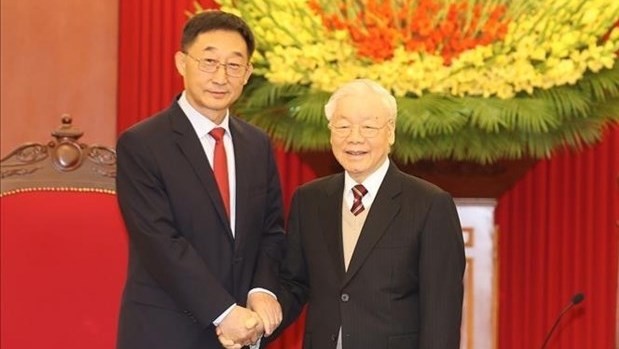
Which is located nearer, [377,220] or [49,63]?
[377,220]

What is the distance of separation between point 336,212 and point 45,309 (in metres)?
1.04

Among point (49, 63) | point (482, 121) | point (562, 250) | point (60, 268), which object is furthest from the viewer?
point (49, 63)

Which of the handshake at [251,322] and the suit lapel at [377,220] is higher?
the suit lapel at [377,220]

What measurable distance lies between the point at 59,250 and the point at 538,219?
1.71m

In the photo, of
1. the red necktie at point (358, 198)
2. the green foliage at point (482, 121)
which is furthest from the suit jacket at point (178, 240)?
the green foliage at point (482, 121)

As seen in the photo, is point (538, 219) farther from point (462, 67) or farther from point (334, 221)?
point (334, 221)

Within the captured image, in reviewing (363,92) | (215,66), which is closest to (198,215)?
(215,66)

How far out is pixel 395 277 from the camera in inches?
94.3

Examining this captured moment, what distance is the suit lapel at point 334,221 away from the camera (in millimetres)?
2443

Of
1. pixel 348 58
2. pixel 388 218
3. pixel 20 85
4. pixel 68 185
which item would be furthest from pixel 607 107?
pixel 20 85

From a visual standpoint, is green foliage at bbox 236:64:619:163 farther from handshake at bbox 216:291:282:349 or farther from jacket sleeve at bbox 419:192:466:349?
handshake at bbox 216:291:282:349

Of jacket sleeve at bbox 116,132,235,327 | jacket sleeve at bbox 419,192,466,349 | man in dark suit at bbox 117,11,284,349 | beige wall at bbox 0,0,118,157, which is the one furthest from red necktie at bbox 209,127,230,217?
beige wall at bbox 0,0,118,157

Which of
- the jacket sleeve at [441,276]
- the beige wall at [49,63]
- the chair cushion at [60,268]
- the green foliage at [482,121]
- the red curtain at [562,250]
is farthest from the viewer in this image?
the beige wall at [49,63]

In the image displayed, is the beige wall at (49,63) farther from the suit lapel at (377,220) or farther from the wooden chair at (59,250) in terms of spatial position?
the suit lapel at (377,220)
